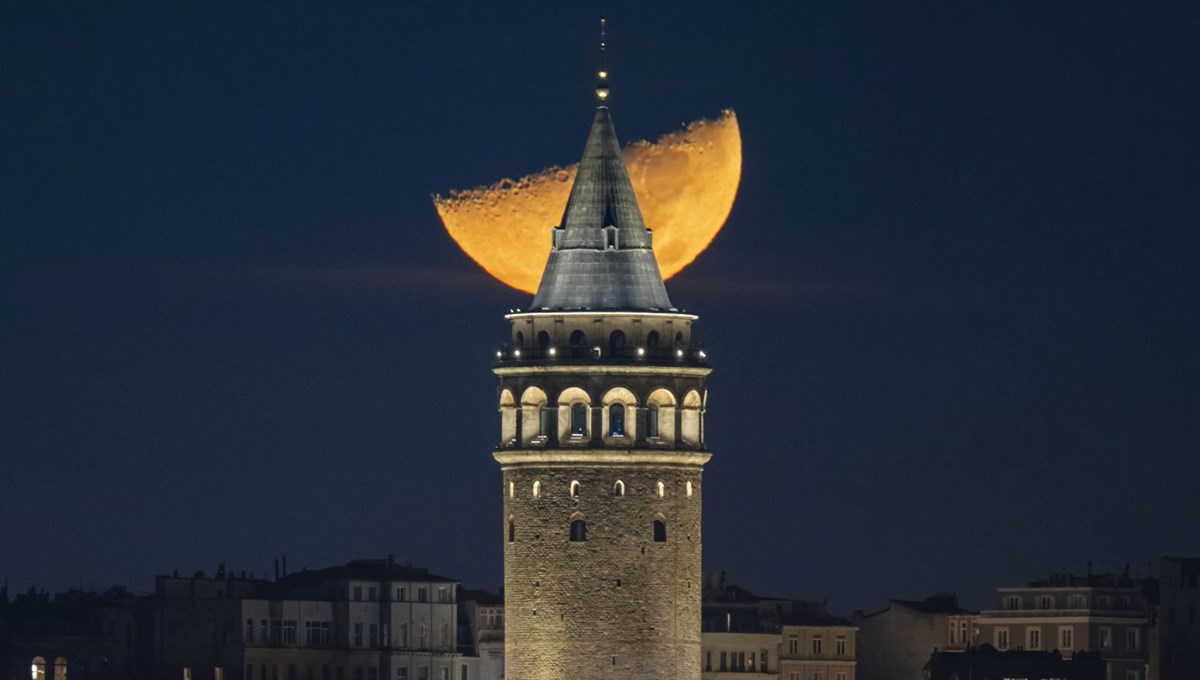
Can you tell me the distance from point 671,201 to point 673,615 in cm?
923

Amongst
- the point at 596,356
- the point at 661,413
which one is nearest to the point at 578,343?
the point at 596,356

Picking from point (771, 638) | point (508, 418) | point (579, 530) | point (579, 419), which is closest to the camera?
point (579, 530)

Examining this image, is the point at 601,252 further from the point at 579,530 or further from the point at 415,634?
the point at 415,634

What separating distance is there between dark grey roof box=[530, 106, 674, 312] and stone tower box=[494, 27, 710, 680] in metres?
0.03

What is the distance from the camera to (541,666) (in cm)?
9350

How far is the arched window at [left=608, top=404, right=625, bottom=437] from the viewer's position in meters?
94.3

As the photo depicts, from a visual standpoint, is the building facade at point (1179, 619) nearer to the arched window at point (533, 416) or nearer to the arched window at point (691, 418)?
the arched window at point (691, 418)

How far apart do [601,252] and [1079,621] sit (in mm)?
49754

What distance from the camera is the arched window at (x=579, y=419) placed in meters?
94.5

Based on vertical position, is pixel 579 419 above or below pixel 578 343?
below

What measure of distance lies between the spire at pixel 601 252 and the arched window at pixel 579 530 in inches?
171

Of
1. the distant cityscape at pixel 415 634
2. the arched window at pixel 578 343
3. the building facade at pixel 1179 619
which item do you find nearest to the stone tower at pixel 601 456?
the arched window at pixel 578 343

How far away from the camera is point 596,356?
94188 millimetres

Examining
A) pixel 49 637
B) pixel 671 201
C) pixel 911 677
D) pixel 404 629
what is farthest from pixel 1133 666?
pixel 671 201
